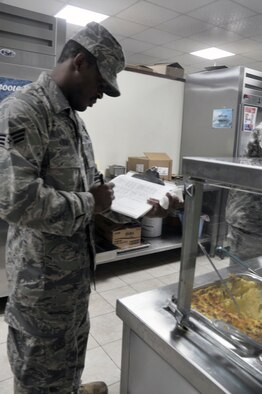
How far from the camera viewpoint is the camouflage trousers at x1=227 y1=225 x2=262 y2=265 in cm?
107

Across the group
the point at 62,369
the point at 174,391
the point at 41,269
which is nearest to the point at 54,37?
the point at 41,269

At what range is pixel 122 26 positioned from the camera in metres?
4.72

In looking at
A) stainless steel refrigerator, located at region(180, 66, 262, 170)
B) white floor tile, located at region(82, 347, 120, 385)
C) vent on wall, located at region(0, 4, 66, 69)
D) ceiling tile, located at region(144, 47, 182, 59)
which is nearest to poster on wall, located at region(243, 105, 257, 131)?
stainless steel refrigerator, located at region(180, 66, 262, 170)

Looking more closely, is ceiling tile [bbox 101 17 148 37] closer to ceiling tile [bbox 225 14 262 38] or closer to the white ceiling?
the white ceiling

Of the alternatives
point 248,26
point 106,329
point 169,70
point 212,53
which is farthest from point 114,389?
point 212,53

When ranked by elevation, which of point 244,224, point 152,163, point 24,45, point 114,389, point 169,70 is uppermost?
point 169,70

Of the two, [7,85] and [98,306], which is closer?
[7,85]


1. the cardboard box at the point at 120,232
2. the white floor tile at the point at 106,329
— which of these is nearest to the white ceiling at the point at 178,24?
the cardboard box at the point at 120,232

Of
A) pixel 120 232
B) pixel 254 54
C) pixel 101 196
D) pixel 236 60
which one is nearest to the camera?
pixel 101 196

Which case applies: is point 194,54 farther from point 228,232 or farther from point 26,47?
point 228,232

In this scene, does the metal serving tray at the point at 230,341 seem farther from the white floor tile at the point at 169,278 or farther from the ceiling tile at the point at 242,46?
the ceiling tile at the point at 242,46

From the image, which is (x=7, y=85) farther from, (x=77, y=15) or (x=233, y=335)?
(x=77, y=15)

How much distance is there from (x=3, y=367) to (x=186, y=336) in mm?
1268

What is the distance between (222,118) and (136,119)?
884 mm
